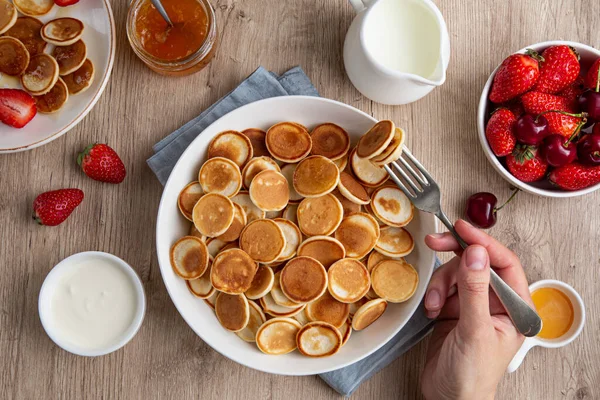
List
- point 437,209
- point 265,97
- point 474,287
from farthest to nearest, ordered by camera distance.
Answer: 1. point 265,97
2. point 437,209
3. point 474,287

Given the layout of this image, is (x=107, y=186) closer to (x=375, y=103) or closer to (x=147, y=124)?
(x=147, y=124)

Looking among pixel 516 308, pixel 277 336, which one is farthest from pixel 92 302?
pixel 516 308

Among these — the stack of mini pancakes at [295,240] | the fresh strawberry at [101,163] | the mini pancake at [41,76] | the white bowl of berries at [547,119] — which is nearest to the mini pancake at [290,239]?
the stack of mini pancakes at [295,240]

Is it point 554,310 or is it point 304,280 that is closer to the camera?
point 304,280

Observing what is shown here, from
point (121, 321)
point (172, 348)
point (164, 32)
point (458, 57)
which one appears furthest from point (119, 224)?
point (458, 57)

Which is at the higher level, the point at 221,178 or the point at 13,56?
the point at 13,56

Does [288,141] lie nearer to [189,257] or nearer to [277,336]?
[189,257]
